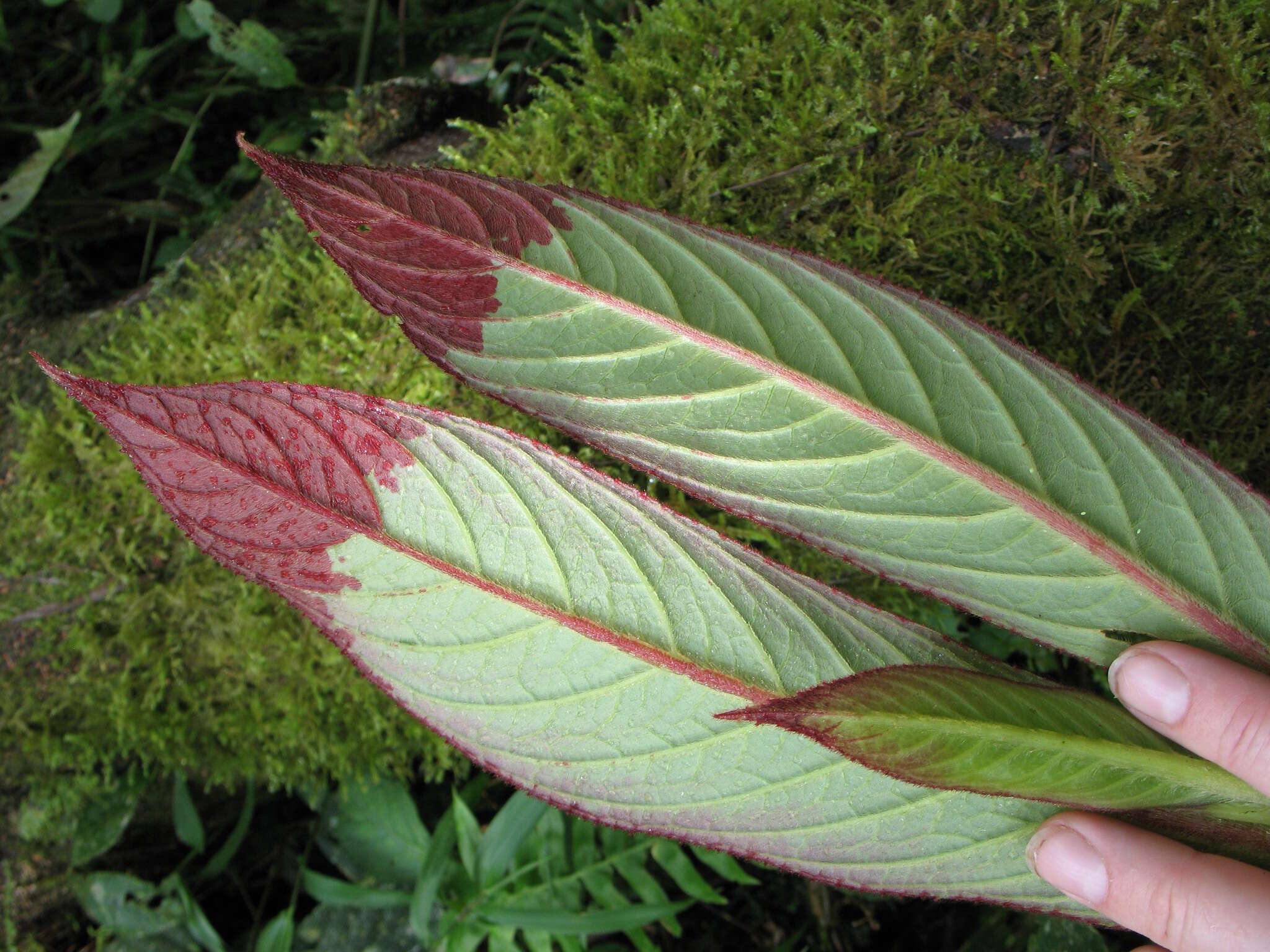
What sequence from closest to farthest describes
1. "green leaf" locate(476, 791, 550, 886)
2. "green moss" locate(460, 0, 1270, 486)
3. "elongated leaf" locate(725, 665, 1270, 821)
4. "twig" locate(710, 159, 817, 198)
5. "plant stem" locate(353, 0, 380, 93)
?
"elongated leaf" locate(725, 665, 1270, 821), "green moss" locate(460, 0, 1270, 486), "twig" locate(710, 159, 817, 198), "green leaf" locate(476, 791, 550, 886), "plant stem" locate(353, 0, 380, 93)

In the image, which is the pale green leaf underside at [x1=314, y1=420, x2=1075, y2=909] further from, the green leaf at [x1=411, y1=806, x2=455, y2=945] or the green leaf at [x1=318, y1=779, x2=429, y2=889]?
the green leaf at [x1=318, y1=779, x2=429, y2=889]

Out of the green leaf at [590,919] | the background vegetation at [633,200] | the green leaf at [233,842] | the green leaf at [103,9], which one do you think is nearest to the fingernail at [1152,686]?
the background vegetation at [633,200]

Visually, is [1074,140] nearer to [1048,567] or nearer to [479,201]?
[1048,567]

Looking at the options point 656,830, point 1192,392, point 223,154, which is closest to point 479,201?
point 656,830

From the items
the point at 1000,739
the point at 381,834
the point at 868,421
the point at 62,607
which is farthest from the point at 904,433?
the point at 62,607

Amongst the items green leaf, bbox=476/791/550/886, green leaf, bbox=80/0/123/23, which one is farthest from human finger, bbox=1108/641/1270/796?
green leaf, bbox=80/0/123/23

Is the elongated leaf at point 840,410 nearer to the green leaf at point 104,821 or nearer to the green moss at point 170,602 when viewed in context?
the green moss at point 170,602

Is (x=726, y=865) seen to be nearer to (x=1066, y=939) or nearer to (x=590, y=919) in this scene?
(x=590, y=919)
